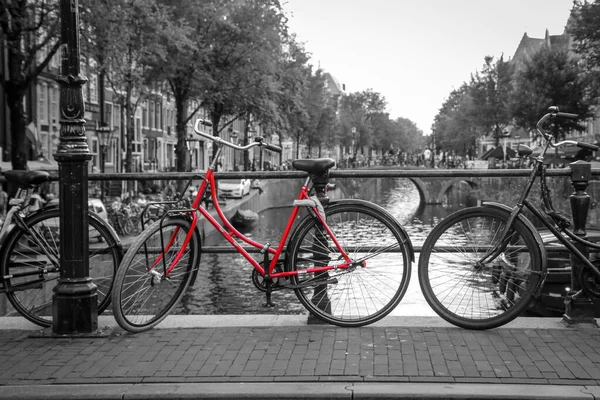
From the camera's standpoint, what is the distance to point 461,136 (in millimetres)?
84312

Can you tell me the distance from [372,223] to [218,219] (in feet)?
3.36

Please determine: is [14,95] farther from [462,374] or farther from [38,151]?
[462,374]

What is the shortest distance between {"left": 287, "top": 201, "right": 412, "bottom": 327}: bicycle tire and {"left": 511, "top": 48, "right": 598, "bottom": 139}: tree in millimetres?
42444

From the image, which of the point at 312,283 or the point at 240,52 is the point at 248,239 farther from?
the point at 240,52

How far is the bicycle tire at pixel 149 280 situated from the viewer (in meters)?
4.91

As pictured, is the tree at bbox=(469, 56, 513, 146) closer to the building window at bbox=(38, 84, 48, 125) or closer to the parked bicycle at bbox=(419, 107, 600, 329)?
the building window at bbox=(38, 84, 48, 125)

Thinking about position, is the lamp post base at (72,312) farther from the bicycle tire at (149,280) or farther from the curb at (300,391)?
the curb at (300,391)

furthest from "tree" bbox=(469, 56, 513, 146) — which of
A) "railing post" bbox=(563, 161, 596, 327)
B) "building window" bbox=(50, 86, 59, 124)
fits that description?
"railing post" bbox=(563, 161, 596, 327)

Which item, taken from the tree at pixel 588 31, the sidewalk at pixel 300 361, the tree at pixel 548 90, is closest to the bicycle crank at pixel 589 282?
the sidewalk at pixel 300 361

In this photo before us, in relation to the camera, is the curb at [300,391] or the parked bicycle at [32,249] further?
the parked bicycle at [32,249]

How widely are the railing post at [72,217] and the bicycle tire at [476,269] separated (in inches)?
85.3

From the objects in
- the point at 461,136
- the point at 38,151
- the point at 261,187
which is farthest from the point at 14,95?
the point at 461,136

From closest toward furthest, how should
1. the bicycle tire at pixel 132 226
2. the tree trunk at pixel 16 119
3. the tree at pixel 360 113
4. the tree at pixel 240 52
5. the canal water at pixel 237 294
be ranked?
the canal water at pixel 237 294 → the tree trunk at pixel 16 119 → the bicycle tire at pixel 132 226 → the tree at pixel 240 52 → the tree at pixel 360 113

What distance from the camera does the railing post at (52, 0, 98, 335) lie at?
5066 millimetres
